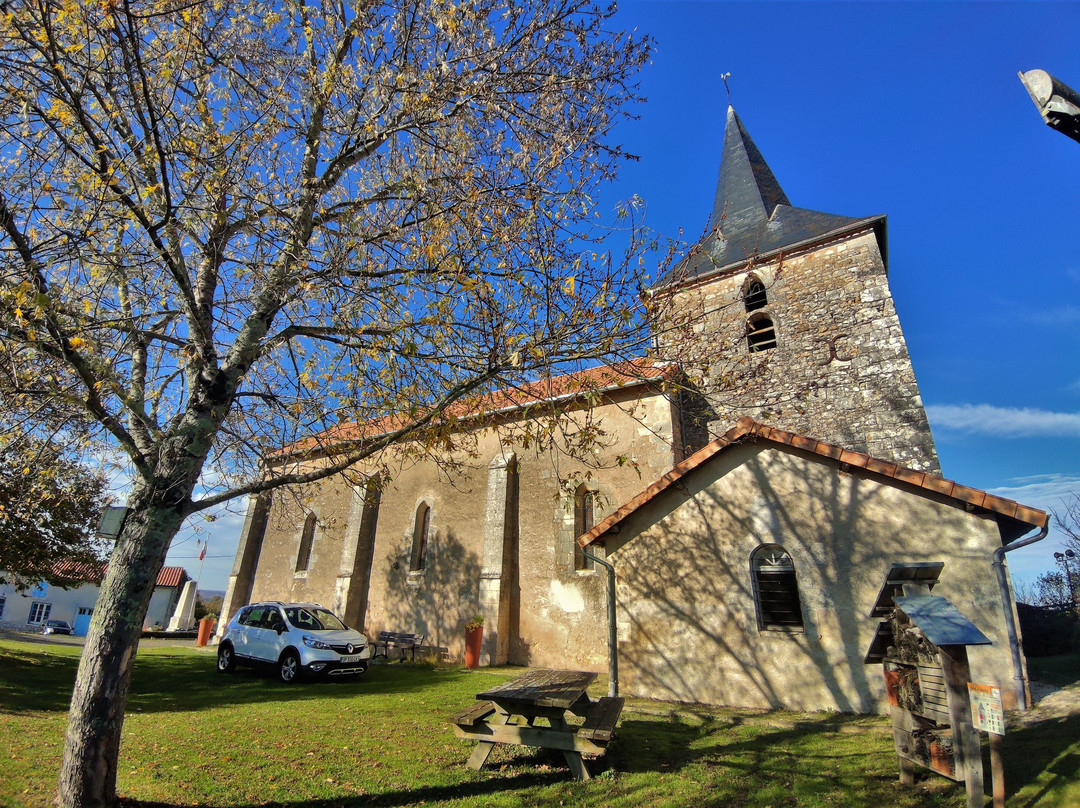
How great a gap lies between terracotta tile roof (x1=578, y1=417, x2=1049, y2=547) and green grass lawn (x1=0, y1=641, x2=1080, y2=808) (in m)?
2.34

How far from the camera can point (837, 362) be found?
1266 cm

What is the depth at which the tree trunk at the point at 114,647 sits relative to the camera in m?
3.99

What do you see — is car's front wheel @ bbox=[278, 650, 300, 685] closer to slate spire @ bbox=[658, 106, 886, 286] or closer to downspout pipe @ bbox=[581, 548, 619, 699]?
downspout pipe @ bbox=[581, 548, 619, 699]

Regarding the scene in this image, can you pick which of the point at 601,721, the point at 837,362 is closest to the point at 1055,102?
the point at 601,721

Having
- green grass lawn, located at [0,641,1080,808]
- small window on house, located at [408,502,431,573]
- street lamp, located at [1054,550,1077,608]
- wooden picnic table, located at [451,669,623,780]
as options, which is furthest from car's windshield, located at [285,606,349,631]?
street lamp, located at [1054,550,1077,608]

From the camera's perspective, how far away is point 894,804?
450 cm

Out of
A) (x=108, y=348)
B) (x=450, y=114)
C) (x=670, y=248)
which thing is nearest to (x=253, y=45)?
(x=450, y=114)

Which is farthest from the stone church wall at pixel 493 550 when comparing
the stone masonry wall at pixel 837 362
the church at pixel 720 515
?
the stone masonry wall at pixel 837 362

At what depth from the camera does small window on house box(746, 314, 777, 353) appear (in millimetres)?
13797

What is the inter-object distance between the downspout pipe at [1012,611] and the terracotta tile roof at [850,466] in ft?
1.24

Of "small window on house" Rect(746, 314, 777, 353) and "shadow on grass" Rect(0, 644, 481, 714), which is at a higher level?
"small window on house" Rect(746, 314, 777, 353)

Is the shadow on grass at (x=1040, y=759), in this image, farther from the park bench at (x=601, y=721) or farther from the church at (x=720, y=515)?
the park bench at (x=601, y=721)

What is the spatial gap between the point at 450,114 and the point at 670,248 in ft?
10.9

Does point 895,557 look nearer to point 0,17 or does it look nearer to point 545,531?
point 545,531
